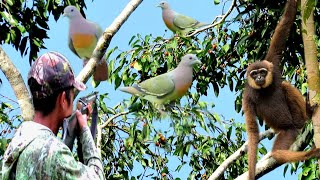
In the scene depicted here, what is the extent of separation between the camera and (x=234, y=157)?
5.10m

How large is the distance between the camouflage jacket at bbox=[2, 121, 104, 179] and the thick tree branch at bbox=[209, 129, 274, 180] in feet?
8.81

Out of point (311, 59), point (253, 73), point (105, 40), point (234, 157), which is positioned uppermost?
point (311, 59)

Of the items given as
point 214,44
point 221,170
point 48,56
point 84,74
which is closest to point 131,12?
point 84,74

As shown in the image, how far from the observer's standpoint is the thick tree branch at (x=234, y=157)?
4906 mm

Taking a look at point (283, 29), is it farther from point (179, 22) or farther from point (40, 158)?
point (40, 158)

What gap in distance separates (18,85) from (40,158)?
2419mm

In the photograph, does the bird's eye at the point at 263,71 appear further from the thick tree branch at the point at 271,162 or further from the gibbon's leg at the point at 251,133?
the thick tree branch at the point at 271,162

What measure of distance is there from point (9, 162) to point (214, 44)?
3957mm

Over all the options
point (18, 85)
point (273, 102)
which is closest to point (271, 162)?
point (273, 102)

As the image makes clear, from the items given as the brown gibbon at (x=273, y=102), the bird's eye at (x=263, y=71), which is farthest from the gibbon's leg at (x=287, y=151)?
the bird's eye at (x=263, y=71)

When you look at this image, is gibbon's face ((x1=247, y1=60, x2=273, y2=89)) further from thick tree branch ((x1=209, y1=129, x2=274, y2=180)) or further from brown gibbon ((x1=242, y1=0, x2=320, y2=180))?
thick tree branch ((x1=209, y1=129, x2=274, y2=180))

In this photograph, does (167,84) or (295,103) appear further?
(295,103)

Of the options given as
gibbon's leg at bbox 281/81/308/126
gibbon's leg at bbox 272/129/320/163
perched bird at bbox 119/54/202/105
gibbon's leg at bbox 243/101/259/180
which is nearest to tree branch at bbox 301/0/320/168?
gibbon's leg at bbox 272/129/320/163

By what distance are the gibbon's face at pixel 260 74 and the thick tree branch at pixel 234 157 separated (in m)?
0.42
